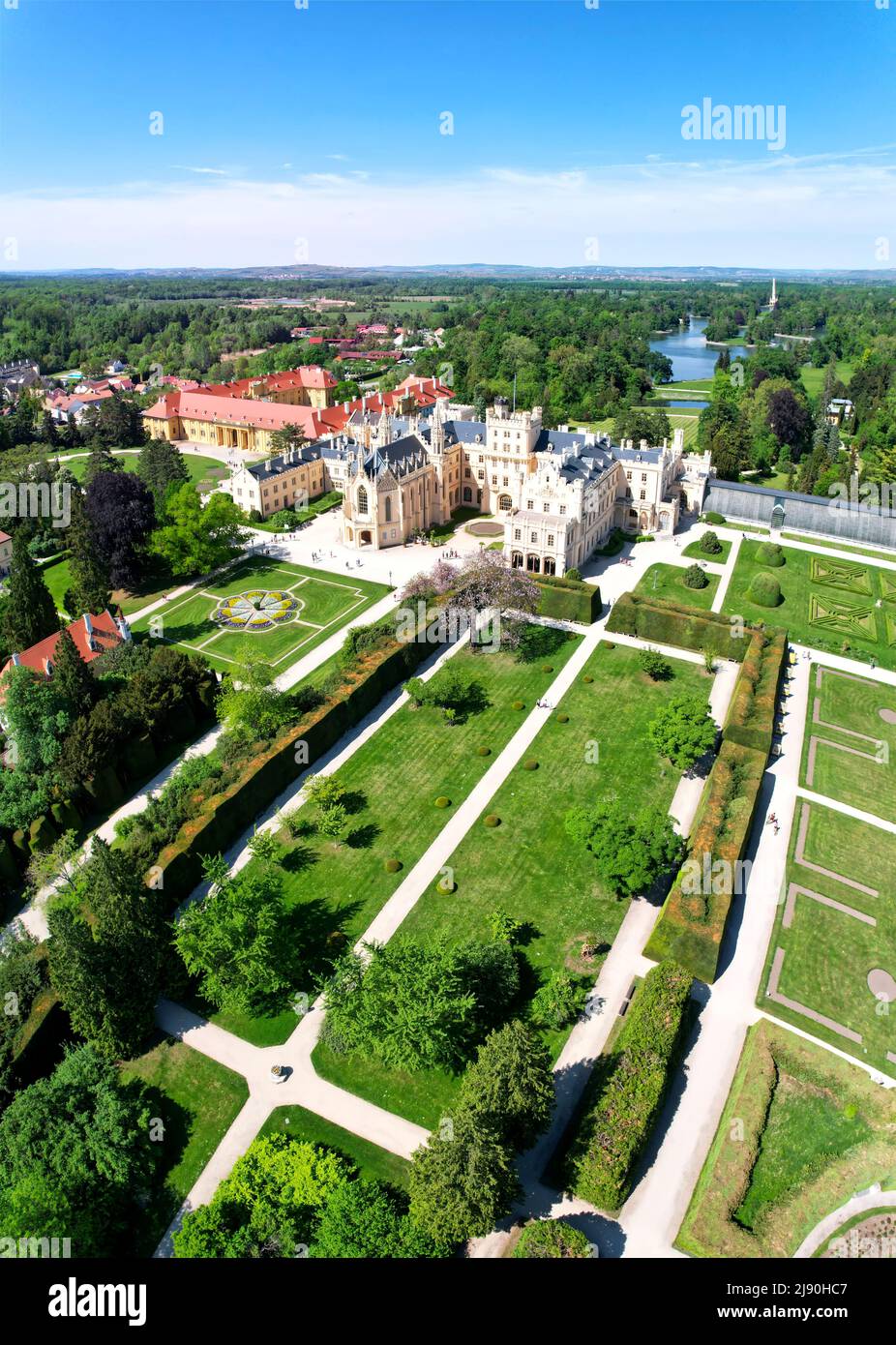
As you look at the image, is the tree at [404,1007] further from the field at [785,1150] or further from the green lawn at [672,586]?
the green lawn at [672,586]

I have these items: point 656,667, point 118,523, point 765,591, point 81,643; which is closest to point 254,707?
point 81,643

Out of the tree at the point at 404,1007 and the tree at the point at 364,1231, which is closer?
the tree at the point at 364,1231

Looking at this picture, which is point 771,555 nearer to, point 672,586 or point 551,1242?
point 672,586

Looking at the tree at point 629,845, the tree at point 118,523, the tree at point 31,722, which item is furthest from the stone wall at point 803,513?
the tree at point 31,722

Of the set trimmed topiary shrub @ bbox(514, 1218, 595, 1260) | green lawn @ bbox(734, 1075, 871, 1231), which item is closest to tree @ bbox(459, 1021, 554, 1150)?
trimmed topiary shrub @ bbox(514, 1218, 595, 1260)

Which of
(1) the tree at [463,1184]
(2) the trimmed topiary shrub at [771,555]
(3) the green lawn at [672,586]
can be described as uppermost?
(2) the trimmed topiary shrub at [771,555]

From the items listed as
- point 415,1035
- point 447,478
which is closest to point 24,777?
point 415,1035

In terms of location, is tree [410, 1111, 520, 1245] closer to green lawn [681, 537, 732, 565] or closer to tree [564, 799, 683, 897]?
tree [564, 799, 683, 897]
